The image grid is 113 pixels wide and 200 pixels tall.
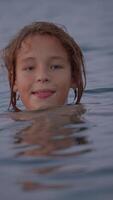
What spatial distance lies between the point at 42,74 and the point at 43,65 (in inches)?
3.1

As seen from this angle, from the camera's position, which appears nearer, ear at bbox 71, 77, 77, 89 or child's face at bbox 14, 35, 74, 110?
child's face at bbox 14, 35, 74, 110

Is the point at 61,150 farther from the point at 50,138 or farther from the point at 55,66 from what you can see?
the point at 55,66

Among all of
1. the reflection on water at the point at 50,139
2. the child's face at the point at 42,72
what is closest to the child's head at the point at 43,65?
the child's face at the point at 42,72

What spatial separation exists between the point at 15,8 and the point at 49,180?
48.0ft

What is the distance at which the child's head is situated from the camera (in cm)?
436

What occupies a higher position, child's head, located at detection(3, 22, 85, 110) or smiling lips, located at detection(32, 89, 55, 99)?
child's head, located at detection(3, 22, 85, 110)

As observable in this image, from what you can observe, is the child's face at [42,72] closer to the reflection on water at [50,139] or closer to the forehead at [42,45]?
the forehead at [42,45]

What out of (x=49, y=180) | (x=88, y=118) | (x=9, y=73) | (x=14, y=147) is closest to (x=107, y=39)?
(x=9, y=73)

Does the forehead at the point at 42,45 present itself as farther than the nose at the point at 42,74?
Yes

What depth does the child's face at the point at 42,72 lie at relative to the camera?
14.3 feet

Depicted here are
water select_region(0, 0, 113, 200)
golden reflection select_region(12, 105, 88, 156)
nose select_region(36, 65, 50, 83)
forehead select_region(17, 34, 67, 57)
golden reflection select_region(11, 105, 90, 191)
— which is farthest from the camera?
forehead select_region(17, 34, 67, 57)

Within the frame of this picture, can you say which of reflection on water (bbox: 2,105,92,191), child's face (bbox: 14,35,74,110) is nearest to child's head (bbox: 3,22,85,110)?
child's face (bbox: 14,35,74,110)

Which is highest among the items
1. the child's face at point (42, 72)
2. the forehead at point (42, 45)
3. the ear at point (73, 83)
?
the forehead at point (42, 45)

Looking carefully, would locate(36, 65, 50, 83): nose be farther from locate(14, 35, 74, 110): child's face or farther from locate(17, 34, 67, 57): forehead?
locate(17, 34, 67, 57): forehead
